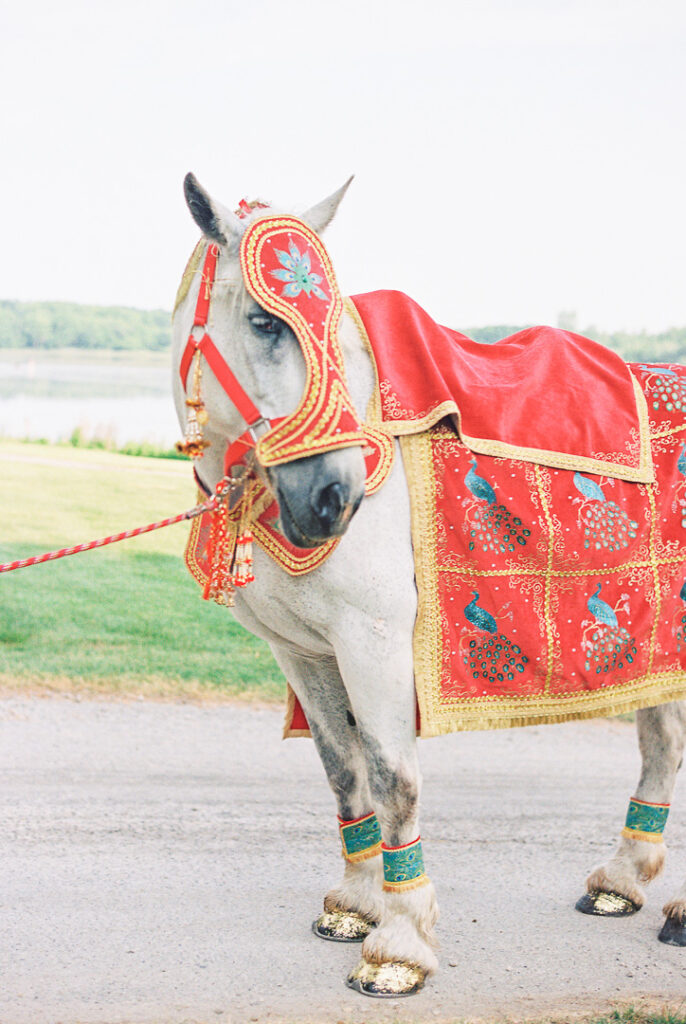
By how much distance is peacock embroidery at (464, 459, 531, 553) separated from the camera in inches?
109

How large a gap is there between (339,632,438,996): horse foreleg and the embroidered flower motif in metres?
0.92

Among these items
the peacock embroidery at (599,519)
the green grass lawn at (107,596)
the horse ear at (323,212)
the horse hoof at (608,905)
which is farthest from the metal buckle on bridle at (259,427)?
the green grass lawn at (107,596)

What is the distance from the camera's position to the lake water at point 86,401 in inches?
336

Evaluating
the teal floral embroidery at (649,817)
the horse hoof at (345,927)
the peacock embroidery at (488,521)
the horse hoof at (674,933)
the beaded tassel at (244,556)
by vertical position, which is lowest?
A: the horse hoof at (345,927)

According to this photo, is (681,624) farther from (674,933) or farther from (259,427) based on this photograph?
(259,427)

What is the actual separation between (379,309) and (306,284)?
1.73ft

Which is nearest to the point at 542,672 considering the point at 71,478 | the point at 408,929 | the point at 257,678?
the point at 408,929

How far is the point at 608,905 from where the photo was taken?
139 inches

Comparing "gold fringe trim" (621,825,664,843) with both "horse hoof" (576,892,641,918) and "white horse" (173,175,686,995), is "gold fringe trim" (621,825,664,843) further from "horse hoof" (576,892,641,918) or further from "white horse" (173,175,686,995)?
"white horse" (173,175,686,995)

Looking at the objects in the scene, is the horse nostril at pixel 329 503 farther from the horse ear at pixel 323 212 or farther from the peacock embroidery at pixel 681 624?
the peacock embroidery at pixel 681 624

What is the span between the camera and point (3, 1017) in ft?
8.96

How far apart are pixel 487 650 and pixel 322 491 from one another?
33.2 inches

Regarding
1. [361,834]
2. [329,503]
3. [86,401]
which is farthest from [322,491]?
[86,401]

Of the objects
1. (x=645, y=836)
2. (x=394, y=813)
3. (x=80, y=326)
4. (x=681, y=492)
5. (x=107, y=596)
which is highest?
(x=80, y=326)
